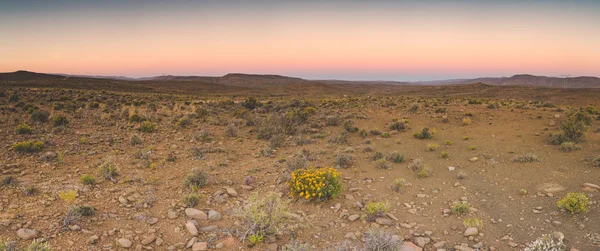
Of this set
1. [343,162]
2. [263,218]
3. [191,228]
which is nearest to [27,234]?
[191,228]

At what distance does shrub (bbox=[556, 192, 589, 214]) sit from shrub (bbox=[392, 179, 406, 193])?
3.05 m

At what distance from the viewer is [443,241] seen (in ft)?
17.1

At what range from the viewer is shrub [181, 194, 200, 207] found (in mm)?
6078

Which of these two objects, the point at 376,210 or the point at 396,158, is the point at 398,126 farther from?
the point at 376,210

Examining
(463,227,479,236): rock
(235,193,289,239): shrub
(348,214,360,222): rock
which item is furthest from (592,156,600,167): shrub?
(235,193,289,239): shrub

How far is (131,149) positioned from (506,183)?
1190 cm

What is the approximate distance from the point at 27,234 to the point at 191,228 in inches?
96.1

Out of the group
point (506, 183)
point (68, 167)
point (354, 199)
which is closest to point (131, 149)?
point (68, 167)

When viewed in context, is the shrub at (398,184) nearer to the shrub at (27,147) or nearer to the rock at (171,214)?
the rock at (171,214)

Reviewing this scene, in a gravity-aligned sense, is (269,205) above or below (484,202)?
above

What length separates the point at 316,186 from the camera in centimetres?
641

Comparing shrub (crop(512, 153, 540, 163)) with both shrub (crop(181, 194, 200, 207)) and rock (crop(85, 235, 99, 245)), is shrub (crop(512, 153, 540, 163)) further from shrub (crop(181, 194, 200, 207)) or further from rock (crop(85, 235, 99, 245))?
rock (crop(85, 235, 99, 245))

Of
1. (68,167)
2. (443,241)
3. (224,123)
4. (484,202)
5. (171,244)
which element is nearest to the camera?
(171,244)

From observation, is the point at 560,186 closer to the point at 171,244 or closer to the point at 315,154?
the point at 315,154
